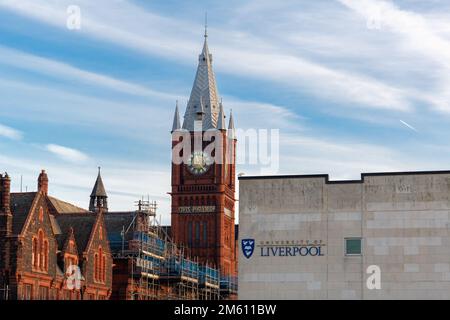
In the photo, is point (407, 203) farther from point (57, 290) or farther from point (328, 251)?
point (57, 290)

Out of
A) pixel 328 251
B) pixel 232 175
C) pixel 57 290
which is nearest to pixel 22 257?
pixel 57 290

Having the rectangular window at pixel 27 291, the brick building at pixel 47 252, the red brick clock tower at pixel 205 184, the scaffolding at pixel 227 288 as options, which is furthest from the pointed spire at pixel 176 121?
the rectangular window at pixel 27 291

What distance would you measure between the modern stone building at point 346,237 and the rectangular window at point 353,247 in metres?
0.07

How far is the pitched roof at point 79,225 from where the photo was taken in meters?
94.6

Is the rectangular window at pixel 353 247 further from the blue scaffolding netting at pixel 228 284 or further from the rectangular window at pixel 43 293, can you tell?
the blue scaffolding netting at pixel 228 284

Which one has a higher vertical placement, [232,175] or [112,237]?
[232,175]

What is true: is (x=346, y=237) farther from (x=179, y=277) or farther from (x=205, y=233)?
(x=205, y=233)

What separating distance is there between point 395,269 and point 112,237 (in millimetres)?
55800

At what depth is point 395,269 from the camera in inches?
2608

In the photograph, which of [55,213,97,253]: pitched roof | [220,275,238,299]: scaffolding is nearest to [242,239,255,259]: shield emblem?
[55,213,97,253]: pitched roof

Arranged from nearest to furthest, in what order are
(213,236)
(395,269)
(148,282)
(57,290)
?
(395,269) < (57,290) < (148,282) < (213,236)

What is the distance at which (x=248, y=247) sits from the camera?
227 ft
